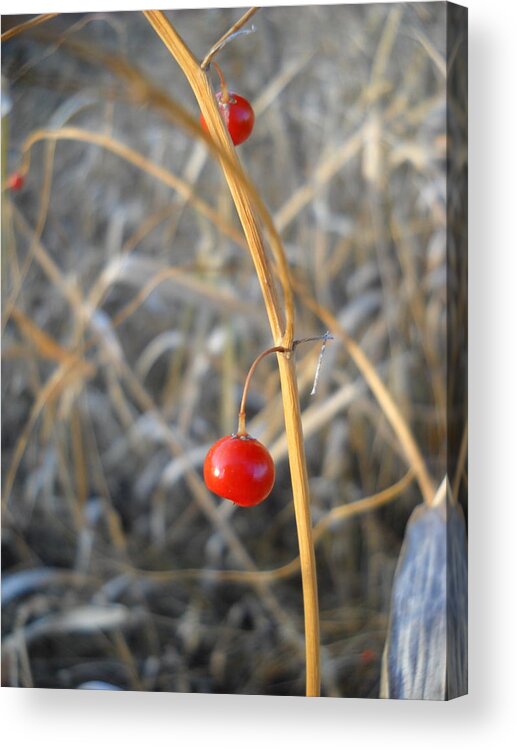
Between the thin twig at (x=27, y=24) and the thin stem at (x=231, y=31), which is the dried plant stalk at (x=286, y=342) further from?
the thin twig at (x=27, y=24)

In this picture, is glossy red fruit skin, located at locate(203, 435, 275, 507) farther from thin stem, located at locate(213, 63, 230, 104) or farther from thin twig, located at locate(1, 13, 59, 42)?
thin twig, located at locate(1, 13, 59, 42)

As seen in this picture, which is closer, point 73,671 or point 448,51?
point 448,51

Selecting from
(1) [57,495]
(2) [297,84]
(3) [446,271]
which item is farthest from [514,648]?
(2) [297,84]

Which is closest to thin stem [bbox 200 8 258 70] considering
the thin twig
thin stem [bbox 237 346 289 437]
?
the thin twig

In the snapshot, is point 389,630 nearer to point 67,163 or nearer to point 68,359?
point 68,359

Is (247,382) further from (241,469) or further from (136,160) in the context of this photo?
(136,160)

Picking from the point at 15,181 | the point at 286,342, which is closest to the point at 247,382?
the point at 286,342
